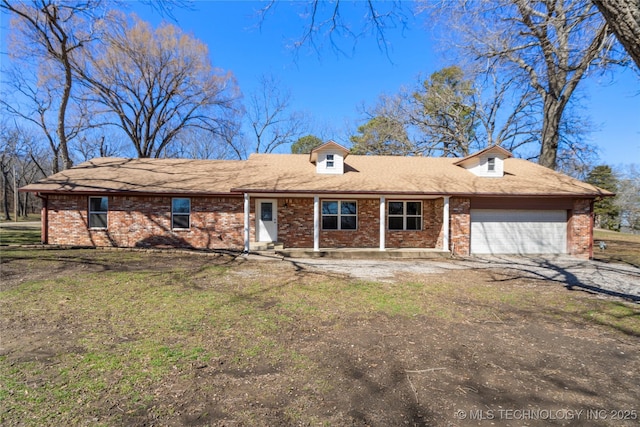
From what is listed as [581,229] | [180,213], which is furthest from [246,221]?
[581,229]

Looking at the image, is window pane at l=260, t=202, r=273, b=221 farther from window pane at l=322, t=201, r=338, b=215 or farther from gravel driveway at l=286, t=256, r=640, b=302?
gravel driveway at l=286, t=256, r=640, b=302

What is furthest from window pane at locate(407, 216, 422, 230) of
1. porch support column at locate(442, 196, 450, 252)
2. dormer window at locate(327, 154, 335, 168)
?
dormer window at locate(327, 154, 335, 168)

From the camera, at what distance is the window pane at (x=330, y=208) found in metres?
13.4

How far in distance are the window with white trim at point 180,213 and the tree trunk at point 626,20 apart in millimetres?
12972

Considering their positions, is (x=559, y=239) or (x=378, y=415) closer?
(x=378, y=415)

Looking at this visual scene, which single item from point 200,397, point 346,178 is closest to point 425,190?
point 346,178

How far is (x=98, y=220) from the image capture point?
12.7 metres

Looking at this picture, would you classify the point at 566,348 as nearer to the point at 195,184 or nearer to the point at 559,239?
the point at 559,239

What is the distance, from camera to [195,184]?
43.5ft

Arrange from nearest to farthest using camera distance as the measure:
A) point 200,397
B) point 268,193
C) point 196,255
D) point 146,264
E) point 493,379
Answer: point 200,397, point 493,379, point 146,264, point 196,255, point 268,193

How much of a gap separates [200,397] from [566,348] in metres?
4.57

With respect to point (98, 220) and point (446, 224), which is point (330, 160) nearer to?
point (446, 224)

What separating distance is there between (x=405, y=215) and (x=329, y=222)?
343 cm

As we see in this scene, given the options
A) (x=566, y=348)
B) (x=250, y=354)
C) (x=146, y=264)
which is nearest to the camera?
A: (x=250, y=354)
